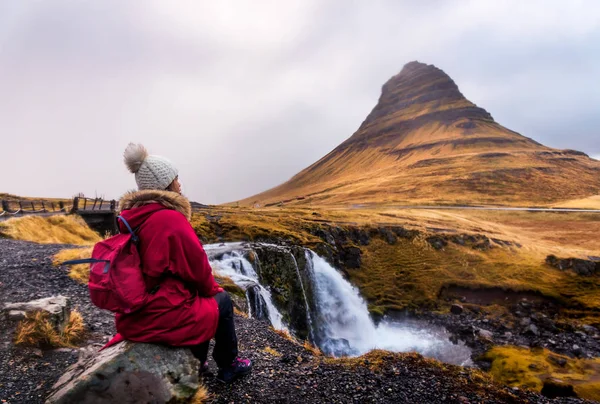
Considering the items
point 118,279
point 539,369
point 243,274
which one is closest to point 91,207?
point 243,274

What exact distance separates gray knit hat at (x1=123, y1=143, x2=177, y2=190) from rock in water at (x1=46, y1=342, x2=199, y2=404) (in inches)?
108

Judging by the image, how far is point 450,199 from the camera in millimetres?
115562

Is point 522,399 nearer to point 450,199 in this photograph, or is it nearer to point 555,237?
point 555,237

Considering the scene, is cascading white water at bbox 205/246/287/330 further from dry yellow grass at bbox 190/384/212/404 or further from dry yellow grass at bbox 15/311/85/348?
dry yellow grass at bbox 190/384/212/404

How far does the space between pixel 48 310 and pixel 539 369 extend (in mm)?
30606

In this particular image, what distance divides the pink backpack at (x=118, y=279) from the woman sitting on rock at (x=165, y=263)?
16 centimetres

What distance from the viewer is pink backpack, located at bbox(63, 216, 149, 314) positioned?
526cm

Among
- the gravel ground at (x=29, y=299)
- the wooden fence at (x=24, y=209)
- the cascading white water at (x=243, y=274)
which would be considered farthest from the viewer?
the wooden fence at (x=24, y=209)

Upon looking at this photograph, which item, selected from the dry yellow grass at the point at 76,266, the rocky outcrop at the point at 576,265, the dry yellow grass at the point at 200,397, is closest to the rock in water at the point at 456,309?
the rocky outcrop at the point at 576,265

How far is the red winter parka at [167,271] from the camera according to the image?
551 centimetres

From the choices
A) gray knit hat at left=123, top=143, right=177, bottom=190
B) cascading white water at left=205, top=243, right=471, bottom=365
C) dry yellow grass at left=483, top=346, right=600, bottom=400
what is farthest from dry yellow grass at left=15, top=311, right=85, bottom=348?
dry yellow grass at left=483, top=346, right=600, bottom=400

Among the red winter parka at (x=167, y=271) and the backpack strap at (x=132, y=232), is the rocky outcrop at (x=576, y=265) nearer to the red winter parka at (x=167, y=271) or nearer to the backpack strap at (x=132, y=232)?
the red winter parka at (x=167, y=271)

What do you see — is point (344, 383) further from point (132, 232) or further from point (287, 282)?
point (287, 282)

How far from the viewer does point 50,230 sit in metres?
29.7
